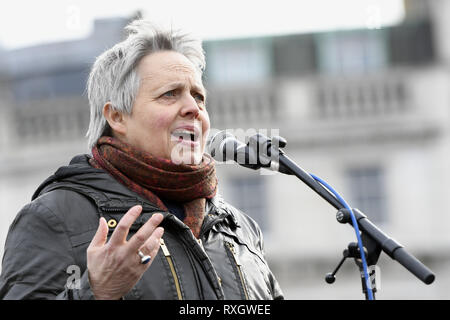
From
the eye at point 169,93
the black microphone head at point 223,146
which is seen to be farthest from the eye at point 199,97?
the black microphone head at point 223,146

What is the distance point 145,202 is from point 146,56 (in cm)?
67

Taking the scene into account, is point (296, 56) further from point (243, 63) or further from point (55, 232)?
point (55, 232)

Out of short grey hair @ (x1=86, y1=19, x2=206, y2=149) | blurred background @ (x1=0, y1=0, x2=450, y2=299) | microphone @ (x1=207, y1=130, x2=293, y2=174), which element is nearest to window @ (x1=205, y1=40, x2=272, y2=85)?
→ blurred background @ (x1=0, y1=0, x2=450, y2=299)

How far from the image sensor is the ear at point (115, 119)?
3902 mm

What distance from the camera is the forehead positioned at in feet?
12.7

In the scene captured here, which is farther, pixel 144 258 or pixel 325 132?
pixel 325 132

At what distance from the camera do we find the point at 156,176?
3.71 m

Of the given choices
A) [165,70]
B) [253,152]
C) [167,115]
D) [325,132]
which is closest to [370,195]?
[325,132]

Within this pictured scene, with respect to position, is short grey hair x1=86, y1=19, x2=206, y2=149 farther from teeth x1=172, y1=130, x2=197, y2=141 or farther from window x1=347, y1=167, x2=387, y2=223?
window x1=347, y1=167, x2=387, y2=223

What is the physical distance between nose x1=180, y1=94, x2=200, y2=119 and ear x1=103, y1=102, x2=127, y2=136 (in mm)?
267

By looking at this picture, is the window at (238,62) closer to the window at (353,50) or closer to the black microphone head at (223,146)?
the window at (353,50)

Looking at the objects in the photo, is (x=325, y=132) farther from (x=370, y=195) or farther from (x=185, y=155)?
(x=185, y=155)

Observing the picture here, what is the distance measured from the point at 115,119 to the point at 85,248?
2.26 feet

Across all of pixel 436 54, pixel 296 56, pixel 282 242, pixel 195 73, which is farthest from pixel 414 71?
pixel 195 73
